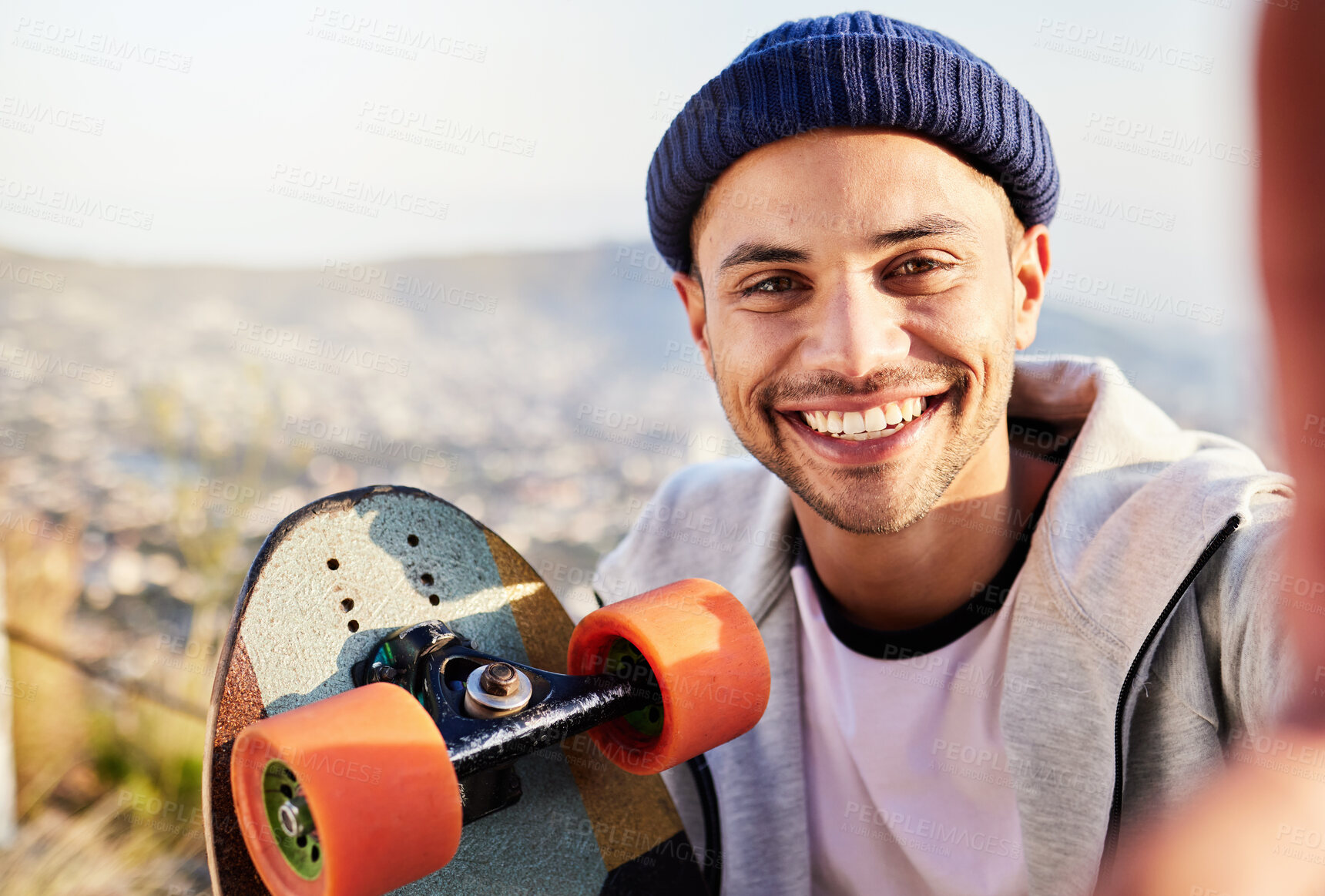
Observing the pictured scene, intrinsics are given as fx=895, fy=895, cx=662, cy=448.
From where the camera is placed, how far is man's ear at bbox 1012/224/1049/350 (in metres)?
2.11

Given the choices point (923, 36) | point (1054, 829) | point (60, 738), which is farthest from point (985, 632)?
point (60, 738)

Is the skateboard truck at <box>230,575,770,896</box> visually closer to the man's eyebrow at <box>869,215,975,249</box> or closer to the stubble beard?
the stubble beard

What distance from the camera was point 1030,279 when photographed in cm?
214

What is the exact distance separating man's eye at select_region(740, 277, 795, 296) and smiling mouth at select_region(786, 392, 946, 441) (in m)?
0.27

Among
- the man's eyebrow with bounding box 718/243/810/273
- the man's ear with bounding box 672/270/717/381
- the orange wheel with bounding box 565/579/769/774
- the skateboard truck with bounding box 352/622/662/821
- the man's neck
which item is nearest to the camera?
the skateboard truck with bounding box 352/622/662/821

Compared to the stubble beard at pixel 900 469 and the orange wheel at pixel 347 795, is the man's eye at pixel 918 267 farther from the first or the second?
the orange wheel at pixel 347 795

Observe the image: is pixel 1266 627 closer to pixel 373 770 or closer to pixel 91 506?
pixel 373 770

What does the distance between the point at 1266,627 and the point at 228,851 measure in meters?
1.69

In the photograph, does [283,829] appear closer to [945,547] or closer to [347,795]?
[347,795]

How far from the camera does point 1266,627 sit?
4.86 ft

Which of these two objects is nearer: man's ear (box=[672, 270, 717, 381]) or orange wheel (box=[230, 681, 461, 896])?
orange wheel (box=[230, 681, 461, 896])

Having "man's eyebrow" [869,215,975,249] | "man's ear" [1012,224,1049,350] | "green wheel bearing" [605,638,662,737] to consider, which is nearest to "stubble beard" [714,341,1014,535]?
"man's ear" [1012,224,1049,350]

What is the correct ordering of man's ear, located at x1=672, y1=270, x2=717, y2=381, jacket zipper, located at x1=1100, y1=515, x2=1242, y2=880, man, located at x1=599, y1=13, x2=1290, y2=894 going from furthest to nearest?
man's ear, located at x1=672, y1=270, x2=717, y2=381, man, located at x1=599, y1=13, x2=1290, y2=894, jacket zipper, located at x1=1100, y1=515, x2=1242, y2=880

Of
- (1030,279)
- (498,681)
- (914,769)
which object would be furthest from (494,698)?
(1030,279)
